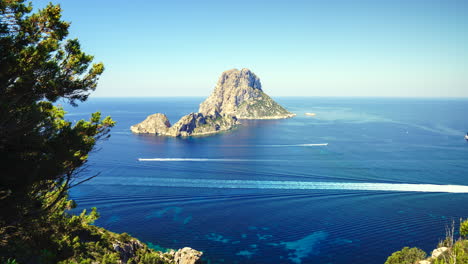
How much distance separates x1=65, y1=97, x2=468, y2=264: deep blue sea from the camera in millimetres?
33438

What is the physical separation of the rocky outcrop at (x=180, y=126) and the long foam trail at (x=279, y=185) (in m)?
57.0

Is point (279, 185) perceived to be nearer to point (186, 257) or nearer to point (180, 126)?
point (186, 257)

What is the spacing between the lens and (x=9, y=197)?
8.47 meters

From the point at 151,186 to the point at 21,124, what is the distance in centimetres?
4599

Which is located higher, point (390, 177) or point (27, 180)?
point (27, 180)

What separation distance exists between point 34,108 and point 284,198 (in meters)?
42.0

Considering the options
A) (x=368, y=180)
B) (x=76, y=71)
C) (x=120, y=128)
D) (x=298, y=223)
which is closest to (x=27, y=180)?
(x=76, y=71)

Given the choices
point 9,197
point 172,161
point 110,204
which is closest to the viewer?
point 9,197

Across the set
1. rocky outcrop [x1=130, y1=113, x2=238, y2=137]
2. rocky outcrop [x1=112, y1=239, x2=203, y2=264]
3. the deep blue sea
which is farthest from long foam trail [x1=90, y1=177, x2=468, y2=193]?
rocky outcrop [x1=130, y1=113, x2=238, y2=137]

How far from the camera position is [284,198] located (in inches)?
1828

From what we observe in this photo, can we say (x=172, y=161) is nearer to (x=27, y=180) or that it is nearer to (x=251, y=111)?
(x=27, y=180)

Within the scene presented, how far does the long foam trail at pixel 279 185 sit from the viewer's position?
50.4 metres

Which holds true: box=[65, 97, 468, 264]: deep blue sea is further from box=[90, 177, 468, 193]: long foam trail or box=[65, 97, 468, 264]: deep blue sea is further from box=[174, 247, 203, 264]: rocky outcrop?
box=[174, 247, 203, 264]: rocky outcrop

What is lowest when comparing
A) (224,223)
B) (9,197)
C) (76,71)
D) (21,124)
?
(224,223)
